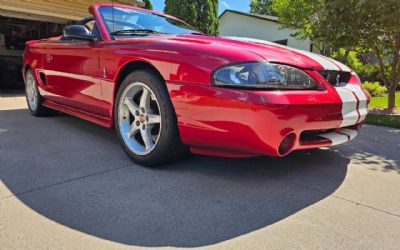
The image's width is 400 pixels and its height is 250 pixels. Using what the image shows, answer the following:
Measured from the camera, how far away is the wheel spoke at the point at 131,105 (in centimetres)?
291

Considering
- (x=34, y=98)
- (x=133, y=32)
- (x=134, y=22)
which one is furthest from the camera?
(x=34, y=98)

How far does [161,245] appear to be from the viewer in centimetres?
171

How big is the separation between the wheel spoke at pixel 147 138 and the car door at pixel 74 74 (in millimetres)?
705

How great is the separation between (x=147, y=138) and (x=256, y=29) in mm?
19095

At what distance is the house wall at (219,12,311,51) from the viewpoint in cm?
1877

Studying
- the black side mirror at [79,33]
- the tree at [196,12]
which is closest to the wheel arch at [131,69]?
the black side mirror at [79,33]

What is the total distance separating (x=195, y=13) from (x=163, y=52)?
12.9 metres

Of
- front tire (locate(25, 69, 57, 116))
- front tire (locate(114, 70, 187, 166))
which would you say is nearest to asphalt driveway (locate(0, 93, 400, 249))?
front tire (locate(114, 70, 187, 166))

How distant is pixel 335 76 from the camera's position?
9.00 feet

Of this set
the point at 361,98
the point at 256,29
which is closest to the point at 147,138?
the point at 361,98

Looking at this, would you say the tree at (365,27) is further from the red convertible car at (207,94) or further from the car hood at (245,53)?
the car hood at (245,53)

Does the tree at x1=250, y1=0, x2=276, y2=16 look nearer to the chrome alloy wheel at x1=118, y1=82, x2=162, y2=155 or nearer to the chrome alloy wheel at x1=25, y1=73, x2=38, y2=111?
the chrome alloy wheel at x1=25, y1=73, x2=38, y2=111

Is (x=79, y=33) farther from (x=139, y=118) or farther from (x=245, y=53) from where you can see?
(x=245, y=53)

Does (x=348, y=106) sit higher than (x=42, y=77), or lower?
lower
